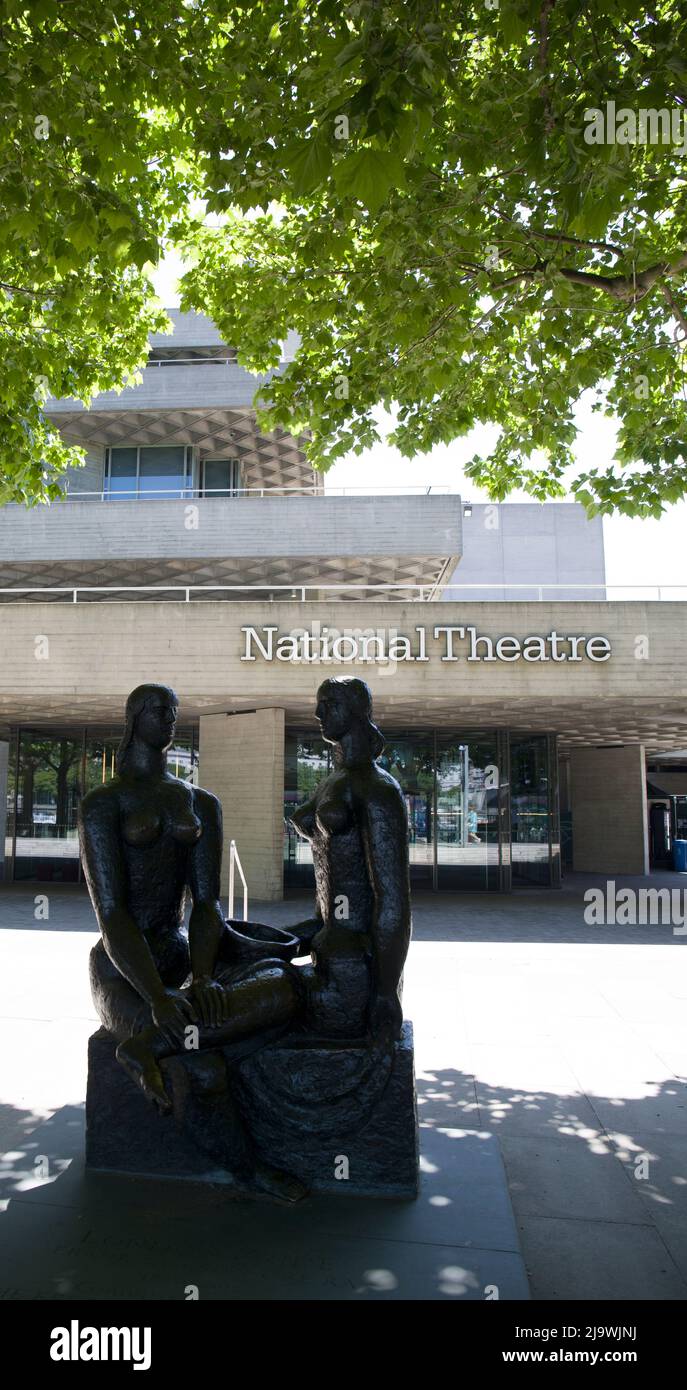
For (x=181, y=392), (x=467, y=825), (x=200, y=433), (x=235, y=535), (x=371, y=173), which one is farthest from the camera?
(x=200, y=433)

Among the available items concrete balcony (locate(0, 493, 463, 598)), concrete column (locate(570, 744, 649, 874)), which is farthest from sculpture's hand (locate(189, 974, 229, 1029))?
concrete column (locate(570, 744, 649, 874))

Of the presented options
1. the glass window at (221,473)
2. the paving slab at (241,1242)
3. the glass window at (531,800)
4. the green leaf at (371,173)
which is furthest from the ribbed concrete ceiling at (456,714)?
the green leaf at (371,173)

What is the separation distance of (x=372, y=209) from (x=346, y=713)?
2.03 meters

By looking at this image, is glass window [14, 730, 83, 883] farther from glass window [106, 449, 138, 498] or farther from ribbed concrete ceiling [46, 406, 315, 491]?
ribbed concrete ceiling [46, 406, 315, 491]

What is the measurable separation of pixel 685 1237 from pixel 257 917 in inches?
388

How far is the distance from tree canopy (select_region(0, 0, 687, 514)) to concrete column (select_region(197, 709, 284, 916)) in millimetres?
7233

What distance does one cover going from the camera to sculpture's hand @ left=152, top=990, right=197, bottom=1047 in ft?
10.8

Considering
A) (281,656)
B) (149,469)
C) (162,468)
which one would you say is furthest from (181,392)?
(281,656)

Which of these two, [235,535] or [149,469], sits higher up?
[149,469]

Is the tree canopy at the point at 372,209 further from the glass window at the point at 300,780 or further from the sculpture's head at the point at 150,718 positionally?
the glass window at the point at 300,780

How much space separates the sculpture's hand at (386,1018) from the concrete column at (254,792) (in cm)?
1124

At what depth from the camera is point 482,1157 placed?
4023mm

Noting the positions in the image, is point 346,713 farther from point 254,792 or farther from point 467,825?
point 467,825
